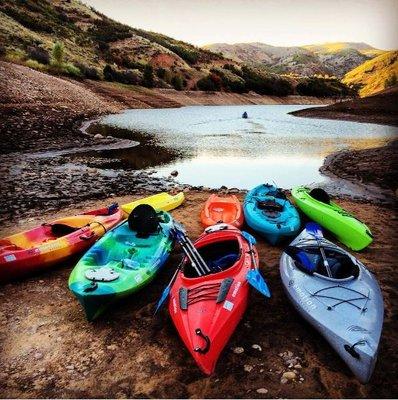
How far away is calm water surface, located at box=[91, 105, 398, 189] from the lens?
14711 millimetres

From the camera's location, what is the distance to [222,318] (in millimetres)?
4434

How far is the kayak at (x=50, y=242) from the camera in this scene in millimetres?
6086

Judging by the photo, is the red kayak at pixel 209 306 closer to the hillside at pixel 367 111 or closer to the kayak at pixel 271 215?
the kayak at pixel 271 215

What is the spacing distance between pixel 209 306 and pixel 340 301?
1.85 meters

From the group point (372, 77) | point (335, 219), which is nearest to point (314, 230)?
point (335, 219)

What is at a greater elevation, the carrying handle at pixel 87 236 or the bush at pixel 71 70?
the bush at pixel 71 70

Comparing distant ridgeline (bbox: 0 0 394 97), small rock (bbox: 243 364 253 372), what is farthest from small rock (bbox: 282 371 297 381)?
distant ridgeline (bbox: 0 0 394 97)

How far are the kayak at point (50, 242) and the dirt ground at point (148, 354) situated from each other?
13.7 inches

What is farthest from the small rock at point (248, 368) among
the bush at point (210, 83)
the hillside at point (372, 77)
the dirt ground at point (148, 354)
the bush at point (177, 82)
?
the hillside at point (372, 77)

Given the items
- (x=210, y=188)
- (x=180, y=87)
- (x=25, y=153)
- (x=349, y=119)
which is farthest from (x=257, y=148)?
(x=180, y=87)

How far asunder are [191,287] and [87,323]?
66.9 inches

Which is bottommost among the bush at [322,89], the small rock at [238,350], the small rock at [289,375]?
the bush at [322,89]

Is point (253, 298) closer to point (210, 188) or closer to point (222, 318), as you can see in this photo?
point (222, 318)

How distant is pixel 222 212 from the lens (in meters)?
9.12
